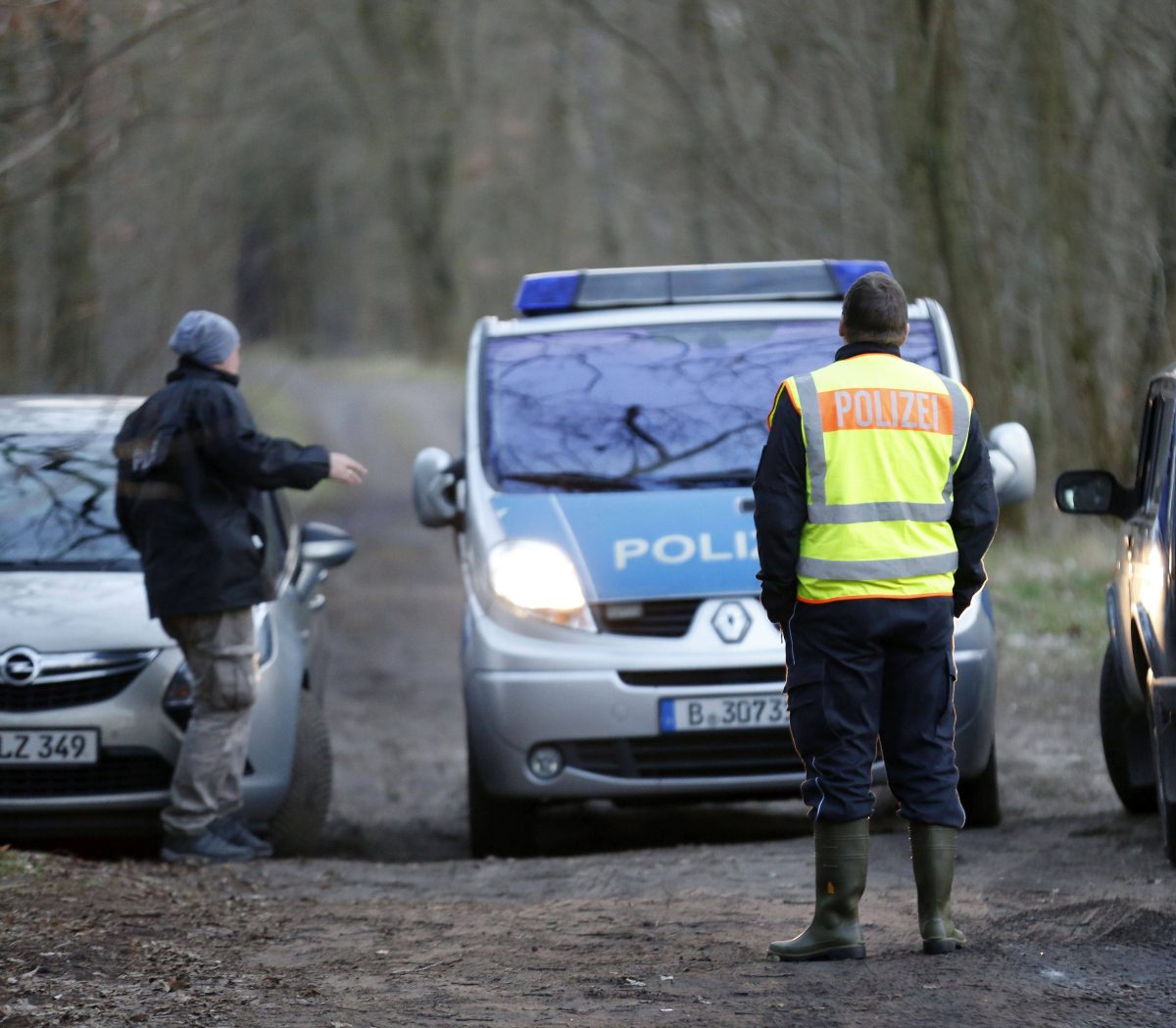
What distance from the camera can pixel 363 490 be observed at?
25.0 m

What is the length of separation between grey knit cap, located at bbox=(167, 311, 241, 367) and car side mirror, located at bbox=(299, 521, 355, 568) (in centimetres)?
120

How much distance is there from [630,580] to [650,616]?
0.47ft

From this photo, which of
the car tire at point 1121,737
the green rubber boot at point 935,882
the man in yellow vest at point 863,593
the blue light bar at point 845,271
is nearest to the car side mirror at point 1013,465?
→ the car tire at point 1121,737

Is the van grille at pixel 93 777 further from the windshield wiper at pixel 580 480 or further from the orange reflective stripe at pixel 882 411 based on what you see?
the orange reflective stripe at pixel 882 411

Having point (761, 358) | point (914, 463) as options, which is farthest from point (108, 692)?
point (914, 463)

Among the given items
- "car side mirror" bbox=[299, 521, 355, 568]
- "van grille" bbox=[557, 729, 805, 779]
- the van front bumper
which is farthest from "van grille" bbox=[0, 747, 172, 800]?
"van grille" bbox=[557, 729, 805, 779]

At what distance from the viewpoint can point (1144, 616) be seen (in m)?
6.11

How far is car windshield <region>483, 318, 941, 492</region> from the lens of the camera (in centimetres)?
729

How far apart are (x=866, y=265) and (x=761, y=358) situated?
0.58 m

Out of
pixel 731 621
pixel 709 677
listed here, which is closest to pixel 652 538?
pixel 731 621

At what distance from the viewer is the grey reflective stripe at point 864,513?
4715 millimetres

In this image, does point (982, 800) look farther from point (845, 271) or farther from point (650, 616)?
point (845, 271)

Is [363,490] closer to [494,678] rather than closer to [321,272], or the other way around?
[494,678]

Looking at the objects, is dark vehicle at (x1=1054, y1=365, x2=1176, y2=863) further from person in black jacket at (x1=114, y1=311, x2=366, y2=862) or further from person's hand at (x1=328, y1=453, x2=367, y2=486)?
person in black jacket at (x1=114, y1=311, x2=366, y2=862)
